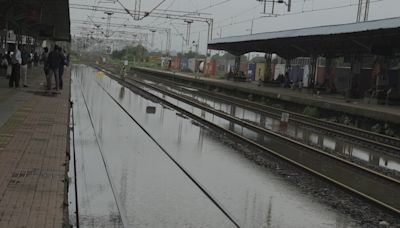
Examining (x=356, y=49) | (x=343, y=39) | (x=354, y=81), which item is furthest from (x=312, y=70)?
(x=343, y=39)

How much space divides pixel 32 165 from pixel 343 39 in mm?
25502

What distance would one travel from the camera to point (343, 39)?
103ft

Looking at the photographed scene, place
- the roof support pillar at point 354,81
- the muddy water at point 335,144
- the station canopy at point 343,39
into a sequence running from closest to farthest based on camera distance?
1. the muddy water at point 335,144
2. the station canopy at point 343,39
3. the roof support pillar at point 354,81

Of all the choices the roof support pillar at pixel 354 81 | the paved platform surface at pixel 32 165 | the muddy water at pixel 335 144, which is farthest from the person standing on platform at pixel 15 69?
the roof support pillar at pixel 354 81

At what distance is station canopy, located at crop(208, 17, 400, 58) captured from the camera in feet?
87.7

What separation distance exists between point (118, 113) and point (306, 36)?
51.5ft

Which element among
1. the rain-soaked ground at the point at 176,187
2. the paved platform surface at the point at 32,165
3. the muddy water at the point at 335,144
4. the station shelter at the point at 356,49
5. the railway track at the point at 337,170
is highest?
→ the station shelter at the point at 356,49

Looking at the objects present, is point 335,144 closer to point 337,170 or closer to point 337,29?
point 337,170

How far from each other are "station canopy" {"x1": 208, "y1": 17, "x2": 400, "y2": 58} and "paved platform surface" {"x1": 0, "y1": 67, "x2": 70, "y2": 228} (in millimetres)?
16317

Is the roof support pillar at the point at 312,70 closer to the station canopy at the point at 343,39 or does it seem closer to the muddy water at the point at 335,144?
the station canopy at the point at 343,39

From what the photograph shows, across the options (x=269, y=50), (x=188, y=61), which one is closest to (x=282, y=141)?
(x=269, y=50)

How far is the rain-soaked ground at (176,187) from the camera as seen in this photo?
7.66m

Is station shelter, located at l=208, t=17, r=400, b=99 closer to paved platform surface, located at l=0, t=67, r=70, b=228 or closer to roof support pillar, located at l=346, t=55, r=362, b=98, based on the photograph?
roof support pillar, located at l=346, t=55, r=362, b=98

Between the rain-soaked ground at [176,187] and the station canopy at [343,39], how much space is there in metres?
A: 14.4
